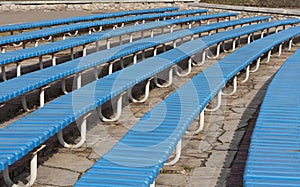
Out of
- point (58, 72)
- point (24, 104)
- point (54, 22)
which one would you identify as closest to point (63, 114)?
point (24, 104)

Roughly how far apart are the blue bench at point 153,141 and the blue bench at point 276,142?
0.05m

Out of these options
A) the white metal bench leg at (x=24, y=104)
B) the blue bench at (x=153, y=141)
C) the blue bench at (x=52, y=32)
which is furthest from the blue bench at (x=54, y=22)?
the blue bench at (x=153, y=141)

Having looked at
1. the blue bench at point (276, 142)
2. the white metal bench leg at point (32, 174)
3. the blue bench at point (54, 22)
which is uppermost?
the blue bench at point (276, 142)

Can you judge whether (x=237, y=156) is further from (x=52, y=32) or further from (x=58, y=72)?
(x=52, y=32)

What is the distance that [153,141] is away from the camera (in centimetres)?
399

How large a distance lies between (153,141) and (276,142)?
89cm

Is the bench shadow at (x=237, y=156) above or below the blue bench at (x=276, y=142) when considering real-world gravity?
below

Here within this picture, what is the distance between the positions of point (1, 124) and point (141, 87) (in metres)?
2.44

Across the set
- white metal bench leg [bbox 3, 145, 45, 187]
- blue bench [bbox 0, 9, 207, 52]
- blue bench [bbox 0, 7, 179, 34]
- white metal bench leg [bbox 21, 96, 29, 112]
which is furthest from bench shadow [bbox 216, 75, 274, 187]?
blue bench [bbox 0, 7, 179, 34]

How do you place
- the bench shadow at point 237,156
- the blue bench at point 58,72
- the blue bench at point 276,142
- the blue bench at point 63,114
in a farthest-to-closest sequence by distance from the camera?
the blue bench at point 58,72, the bench shadow at point 237,156, the blue bench at point 63,114, the blue bench at point 276,142

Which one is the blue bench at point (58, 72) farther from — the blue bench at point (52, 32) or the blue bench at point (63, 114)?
the blue bench at point (52, 32)

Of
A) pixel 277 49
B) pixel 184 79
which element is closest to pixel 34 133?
pixel 184 79

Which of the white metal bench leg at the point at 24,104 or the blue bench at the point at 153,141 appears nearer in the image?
the blue bench at the point at 153,141

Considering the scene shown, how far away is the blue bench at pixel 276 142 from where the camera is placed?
3.22 m
